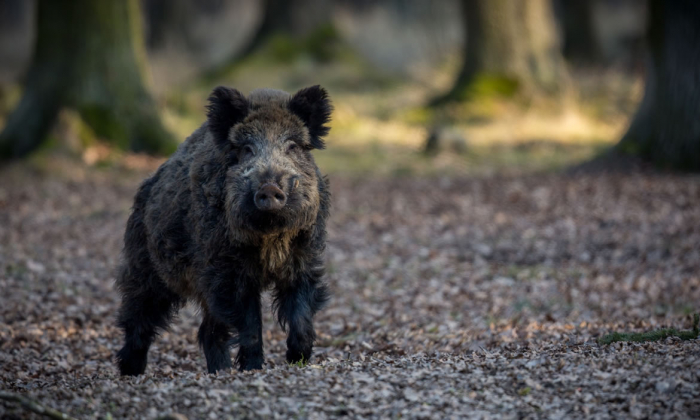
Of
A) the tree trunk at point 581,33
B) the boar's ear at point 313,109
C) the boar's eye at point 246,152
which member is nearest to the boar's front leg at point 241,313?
the boar's eye at point 246,152

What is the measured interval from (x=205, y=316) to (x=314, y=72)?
61.5ft

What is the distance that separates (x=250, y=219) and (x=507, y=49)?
1499cm

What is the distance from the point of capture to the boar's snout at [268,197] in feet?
16.6

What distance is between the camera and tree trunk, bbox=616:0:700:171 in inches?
520

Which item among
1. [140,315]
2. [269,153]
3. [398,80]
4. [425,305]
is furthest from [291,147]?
[398,80]

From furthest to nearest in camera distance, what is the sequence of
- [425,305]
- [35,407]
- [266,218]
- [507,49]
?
[507,49]
[425,305]
[266,218]
[35,407]

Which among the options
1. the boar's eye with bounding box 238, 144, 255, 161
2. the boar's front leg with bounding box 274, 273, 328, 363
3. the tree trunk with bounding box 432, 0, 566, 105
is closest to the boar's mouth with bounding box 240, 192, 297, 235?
the boar's eye with bounding box 238, 144, 255, 161

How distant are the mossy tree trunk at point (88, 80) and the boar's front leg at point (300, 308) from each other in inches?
401

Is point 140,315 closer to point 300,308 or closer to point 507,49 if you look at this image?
point 300,308

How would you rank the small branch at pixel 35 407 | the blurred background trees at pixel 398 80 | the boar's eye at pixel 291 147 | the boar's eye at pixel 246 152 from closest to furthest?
the small branch at pixel 35 407, the boar's eye at pixel 246 152, the boar's eye at pixel 291 147, the blurred background trees at pixel 398 80

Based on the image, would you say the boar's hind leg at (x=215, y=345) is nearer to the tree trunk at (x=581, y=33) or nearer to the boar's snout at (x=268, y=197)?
the boar's snout at (x=268, y=197)

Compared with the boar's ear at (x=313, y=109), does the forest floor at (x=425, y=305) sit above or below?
below

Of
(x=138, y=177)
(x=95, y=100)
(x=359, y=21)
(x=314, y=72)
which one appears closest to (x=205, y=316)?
(x=138, y=177)

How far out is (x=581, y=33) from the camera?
29.8 metres
